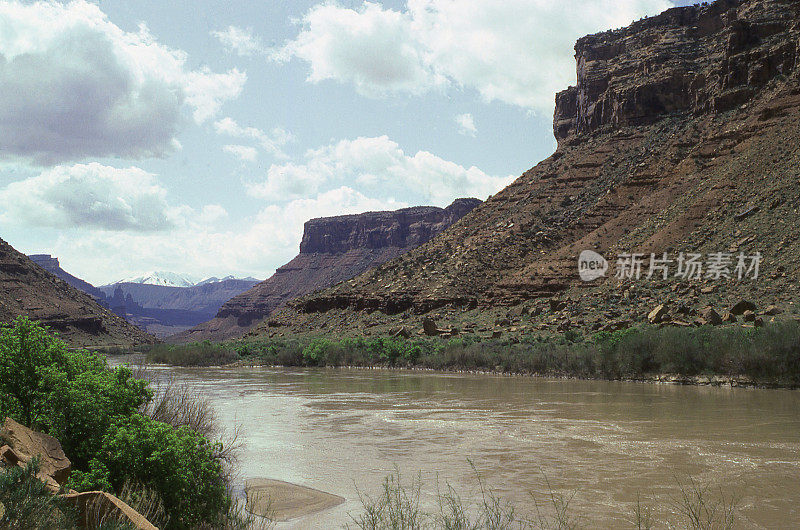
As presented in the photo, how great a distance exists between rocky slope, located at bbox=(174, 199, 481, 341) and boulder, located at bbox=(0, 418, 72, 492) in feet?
431

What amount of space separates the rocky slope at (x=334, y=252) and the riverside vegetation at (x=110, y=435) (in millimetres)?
129872

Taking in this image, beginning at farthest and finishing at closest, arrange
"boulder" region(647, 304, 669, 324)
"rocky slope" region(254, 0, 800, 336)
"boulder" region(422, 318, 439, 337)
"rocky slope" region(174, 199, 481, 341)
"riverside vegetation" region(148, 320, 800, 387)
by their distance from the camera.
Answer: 1. "rocky slope" region(174, 199, 481, 341)
2. "boulder" region(422, 318, 439, 337)
3. "rocky slope" region(254, 0, 800, 336)
4. "boulder" region(647, 304, 669, 324)
5. "riverside vegetation" region(148, 320, 800, 387)

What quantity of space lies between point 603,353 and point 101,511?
103 feet

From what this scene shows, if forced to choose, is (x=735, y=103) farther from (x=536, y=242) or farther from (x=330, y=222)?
(x=330, y=222)

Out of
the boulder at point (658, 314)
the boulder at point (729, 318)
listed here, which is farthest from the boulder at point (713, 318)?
the boulder at point (658, 314)

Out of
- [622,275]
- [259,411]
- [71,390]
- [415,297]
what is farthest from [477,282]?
[71,390]

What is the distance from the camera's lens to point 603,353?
111ft

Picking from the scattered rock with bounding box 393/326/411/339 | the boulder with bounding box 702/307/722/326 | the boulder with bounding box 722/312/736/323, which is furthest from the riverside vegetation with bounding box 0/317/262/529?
the scattered rock with bounding box 393/326/411/339

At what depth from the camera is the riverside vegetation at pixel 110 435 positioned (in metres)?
7.62

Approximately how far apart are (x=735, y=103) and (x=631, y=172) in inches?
459

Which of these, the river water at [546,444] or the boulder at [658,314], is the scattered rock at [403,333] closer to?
the boulder at [658,314]

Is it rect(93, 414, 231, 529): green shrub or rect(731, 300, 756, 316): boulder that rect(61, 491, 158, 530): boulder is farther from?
rect(731, 300, 756, 316): boulder

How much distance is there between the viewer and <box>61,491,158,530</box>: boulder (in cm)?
603

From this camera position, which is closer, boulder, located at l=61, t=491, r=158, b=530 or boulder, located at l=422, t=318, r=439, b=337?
boulder, located at l=61, t=491, r=158, b=530
